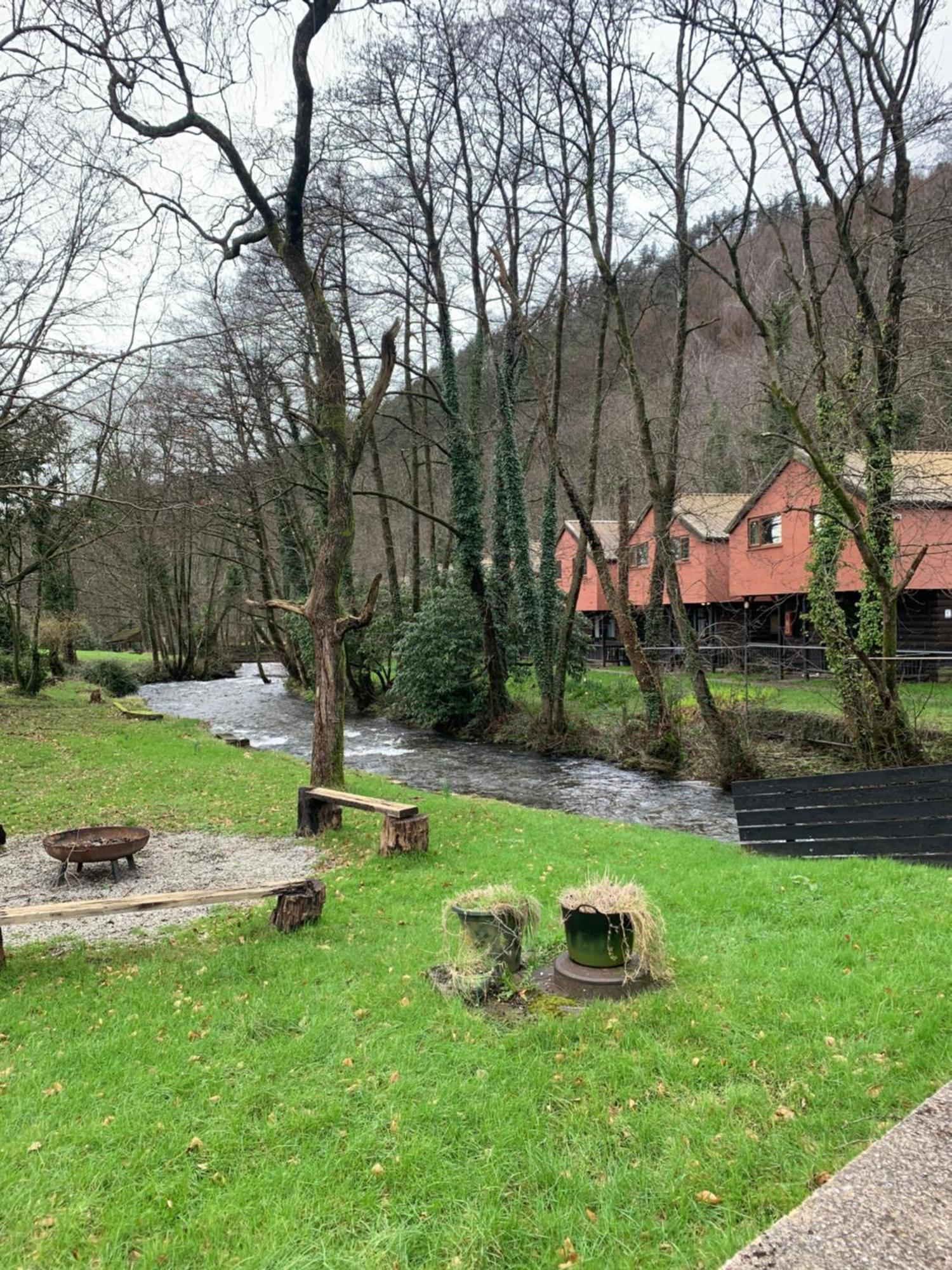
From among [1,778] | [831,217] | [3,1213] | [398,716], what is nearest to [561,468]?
[831,217]

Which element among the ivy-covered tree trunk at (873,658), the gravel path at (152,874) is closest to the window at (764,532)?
the ivy-covered tree trunk at (873,658)

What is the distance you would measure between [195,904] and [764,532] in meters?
27.1

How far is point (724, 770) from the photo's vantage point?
15.7 meters

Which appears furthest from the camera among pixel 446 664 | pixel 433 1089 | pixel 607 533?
pixel 607 533

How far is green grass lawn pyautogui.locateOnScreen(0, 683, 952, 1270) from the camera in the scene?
2.85m

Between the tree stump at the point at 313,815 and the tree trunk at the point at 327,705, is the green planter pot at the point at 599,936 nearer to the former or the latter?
the tree stump at the point at 313,815

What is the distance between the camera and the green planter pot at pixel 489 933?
4.81m

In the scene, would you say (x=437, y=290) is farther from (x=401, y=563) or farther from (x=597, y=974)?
(x=597, y=974)

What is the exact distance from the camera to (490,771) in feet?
59.4

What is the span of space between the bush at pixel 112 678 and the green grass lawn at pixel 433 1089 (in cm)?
2698

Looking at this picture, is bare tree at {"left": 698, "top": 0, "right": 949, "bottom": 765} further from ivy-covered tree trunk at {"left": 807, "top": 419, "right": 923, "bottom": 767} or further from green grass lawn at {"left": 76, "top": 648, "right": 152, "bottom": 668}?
green grass lawn at {"left": 76, "top": 648, "right": 152, "bottom": 668}

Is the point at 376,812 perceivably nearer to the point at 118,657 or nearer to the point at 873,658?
the point at 873,658

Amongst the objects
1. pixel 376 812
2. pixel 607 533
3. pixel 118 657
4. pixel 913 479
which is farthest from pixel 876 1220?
pixel 118 657

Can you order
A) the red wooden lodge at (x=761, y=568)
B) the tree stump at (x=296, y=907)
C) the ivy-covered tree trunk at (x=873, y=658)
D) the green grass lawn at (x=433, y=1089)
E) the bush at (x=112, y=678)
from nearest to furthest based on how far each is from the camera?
the green grass lawn at (x=433, y=1089) < the tree stump at (x=296, y=907) < the ivy-covered tree trunk at (x=873, y=658) < the red wooden lodge at (x=761, y=568) < the bush at (x=112, y=678)
